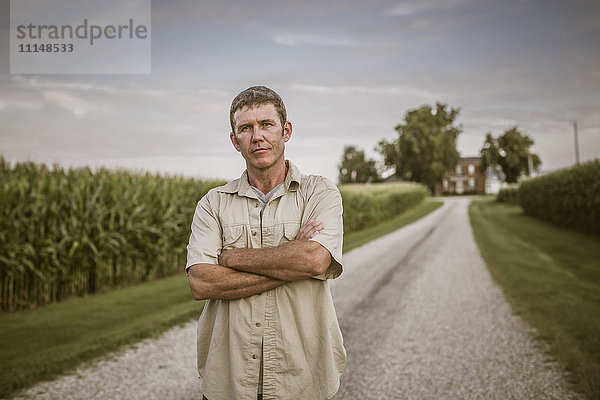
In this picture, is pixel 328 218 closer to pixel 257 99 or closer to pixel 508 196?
pixel 257 99

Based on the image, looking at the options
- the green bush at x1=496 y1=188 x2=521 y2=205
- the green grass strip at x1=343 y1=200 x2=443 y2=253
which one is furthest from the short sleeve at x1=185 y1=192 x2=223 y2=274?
the green bush at x1=496 y1=188 x2=521 y2=205

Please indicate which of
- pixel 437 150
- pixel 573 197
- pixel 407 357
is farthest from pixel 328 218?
pixel 437 150

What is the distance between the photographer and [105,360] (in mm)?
5070

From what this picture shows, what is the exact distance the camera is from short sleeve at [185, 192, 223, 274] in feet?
7.68

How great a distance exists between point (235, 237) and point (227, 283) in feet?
0.84

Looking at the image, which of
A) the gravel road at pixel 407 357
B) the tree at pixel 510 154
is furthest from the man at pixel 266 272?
the tree at pixel 510 154

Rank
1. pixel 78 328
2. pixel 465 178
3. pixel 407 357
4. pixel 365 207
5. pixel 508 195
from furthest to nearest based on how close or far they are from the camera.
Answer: pixel 465 178 < pixel 508 195 < pixel 365 207 < pixel 78 328 < pixel 407 357

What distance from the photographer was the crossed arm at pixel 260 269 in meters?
2.21

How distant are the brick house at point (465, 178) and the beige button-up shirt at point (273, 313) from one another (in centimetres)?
9405

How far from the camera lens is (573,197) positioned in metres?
19.2

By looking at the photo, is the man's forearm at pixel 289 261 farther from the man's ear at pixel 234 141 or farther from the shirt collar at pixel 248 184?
the man's ear at pixel 234 141

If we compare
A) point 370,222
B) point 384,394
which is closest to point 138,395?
point 384,394

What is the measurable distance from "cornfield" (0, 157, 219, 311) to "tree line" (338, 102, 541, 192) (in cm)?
5942

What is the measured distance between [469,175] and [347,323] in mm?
94825
